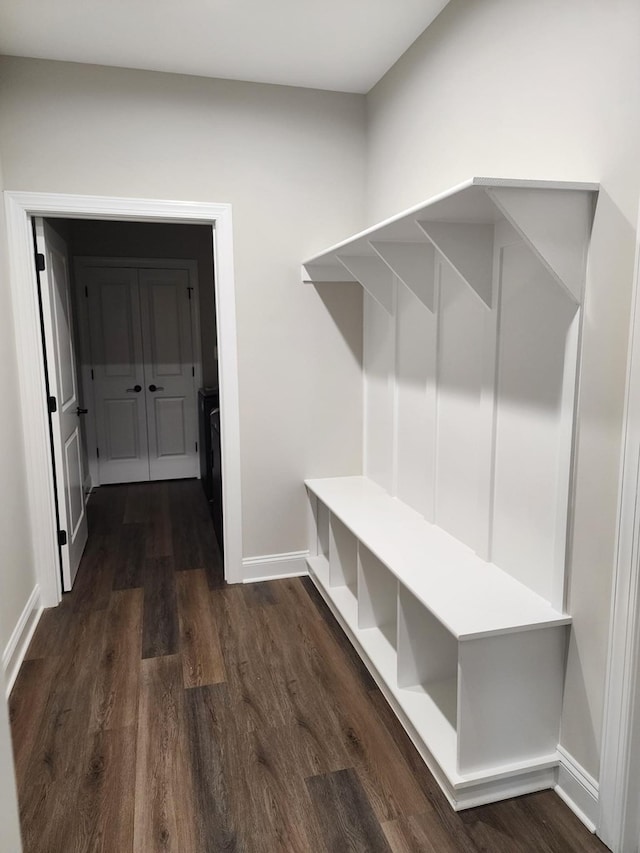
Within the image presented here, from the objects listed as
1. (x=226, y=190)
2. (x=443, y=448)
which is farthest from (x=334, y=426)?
(x=226, y=190)

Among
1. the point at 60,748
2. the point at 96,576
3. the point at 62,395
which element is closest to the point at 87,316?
the point at 62,395

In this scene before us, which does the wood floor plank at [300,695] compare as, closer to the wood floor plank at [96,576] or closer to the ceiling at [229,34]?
the wood floor plank at [96,576]

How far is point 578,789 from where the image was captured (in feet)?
5.79

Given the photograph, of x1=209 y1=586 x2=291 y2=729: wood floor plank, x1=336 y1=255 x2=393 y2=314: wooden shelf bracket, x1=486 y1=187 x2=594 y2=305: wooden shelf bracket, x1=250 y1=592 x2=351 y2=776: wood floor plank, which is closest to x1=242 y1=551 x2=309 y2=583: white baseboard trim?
x1=209 y1=586 x2=291 y2=729: wood floor plank

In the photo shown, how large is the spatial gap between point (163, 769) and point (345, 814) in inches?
24.3

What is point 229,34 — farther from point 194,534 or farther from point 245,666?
point 194,534

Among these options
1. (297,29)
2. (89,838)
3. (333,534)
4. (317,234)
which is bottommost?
(89,838)

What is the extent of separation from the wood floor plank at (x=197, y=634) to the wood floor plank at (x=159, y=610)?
4cm

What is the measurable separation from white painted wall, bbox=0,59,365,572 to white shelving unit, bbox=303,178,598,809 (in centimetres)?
60

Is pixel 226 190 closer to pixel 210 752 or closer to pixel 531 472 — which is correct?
pixel 531 472

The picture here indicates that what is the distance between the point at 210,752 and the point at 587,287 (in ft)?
6.20

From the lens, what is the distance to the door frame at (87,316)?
534cm

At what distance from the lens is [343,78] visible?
3.02 meters

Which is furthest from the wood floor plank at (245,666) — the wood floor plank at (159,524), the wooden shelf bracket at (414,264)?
the wooden shelf bracket at (414,264)
